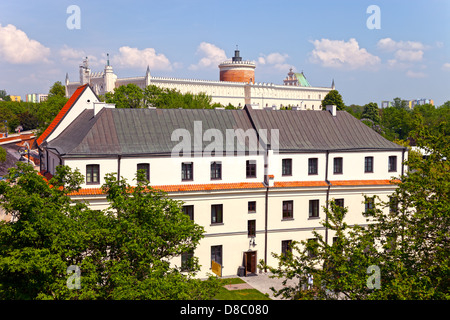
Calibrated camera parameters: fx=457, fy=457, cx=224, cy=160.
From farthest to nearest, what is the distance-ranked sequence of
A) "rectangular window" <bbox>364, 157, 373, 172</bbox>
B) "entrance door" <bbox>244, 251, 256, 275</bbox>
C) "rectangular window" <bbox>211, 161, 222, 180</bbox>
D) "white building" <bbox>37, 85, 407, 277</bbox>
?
"rectangular window" <bbox>364, 157, 373, 172</bbox>, "entrance door" <bbox>244, 251, 256, 275</bbox>, "rectangular window" <bbox>211, 161, 222, 180</bbox>, "white building" <bbox>37, 85, 407, 277</bbox>

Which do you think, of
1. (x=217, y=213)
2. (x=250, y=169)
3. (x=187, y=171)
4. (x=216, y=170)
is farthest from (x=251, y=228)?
(x=187, y=171)

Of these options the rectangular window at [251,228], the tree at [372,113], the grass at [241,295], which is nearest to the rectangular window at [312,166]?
the rectangular window at [251,228]

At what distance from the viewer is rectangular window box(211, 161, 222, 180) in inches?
1518

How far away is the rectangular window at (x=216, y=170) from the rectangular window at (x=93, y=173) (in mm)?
9315

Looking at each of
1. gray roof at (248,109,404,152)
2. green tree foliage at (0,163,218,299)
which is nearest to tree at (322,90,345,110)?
gray roof at (248,109,404,152)

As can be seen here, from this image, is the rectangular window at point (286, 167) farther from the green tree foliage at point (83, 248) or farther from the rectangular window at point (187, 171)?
the green tree foliage at point (83, 248)

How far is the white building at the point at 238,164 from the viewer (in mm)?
36750

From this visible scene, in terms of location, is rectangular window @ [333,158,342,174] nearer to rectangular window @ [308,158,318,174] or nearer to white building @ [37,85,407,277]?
white building @ [37,85,407,277]

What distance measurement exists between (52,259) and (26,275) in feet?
4.71

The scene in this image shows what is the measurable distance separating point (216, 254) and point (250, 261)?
315 cm

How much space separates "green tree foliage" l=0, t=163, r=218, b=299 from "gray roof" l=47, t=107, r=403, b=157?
55.7ft

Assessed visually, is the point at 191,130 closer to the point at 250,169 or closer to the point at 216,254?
the point at 250,169

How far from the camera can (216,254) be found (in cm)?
3816
